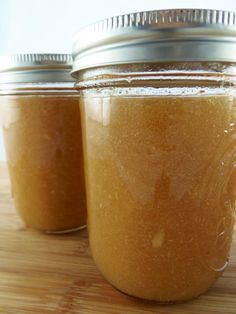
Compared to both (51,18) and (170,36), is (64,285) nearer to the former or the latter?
(170,36)

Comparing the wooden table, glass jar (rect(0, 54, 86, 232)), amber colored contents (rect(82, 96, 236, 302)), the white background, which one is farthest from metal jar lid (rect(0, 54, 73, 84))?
the white background

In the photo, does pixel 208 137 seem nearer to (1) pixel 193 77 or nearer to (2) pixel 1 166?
(1) pixel 193 77

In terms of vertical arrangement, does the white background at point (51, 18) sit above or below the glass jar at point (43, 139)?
above

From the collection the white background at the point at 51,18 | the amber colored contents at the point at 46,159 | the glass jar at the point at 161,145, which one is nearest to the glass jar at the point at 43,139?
the amber colored contents at the point at 46,159

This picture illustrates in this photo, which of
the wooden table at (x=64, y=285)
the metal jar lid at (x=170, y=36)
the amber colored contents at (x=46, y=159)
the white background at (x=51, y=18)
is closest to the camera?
the metal jar lid at (x=170, y=36)

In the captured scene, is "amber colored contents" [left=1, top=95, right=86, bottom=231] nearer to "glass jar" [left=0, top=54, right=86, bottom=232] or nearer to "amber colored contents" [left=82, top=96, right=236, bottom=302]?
"glass jar" [left=0, top=54, right=86, bottom=232]

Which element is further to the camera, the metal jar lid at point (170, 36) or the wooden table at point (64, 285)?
the wooden table at point (64, 285)

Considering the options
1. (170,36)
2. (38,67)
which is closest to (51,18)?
(38,67)

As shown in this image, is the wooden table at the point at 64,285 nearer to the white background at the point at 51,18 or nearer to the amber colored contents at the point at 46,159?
the amber colored contents at the point at 46,159
